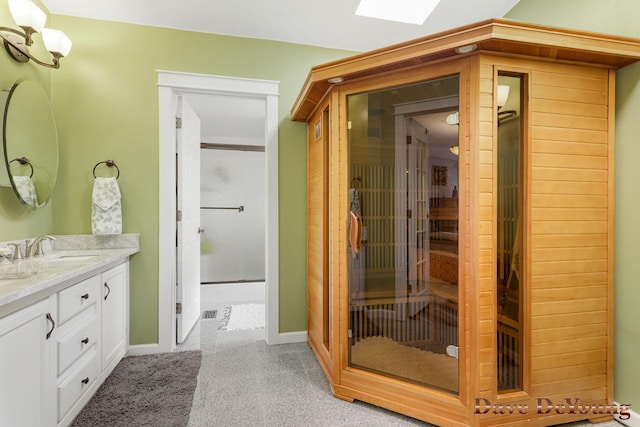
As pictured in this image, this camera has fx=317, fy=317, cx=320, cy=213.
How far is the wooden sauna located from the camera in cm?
162

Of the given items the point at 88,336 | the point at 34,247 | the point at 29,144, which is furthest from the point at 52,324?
the point at 29,144

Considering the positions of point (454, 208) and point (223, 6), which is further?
point (223, 6)

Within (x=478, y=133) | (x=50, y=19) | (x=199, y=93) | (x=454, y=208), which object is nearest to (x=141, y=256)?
(x=199, y=93)

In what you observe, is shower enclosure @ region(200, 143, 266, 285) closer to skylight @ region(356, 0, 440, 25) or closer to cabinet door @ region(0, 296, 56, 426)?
skylight @ region(356, 0, 440, 25)

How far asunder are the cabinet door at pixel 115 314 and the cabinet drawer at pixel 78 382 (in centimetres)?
13

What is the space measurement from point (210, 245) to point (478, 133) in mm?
4599

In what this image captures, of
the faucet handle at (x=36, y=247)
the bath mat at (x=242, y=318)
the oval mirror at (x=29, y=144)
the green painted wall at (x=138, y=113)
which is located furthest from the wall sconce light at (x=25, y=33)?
the bath mat at (x=242, y=318)

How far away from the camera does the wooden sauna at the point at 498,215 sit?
1622 millimetres

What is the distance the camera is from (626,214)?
5.75 feet

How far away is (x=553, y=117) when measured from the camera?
1.70 m

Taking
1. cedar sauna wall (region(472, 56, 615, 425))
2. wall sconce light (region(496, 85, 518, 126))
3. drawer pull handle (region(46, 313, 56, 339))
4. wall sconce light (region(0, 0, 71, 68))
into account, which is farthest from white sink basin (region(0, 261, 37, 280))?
wall sconce light (region(496, 85, 518, 126))

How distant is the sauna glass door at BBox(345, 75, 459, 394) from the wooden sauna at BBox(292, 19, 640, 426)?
0.01m

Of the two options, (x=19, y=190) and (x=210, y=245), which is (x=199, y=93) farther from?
(x=210, y=245)

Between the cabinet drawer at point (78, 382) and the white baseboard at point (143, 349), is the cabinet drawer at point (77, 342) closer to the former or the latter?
the cabinet drawer at point (78, 382)
